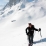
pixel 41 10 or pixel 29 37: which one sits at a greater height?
pixel 29 37

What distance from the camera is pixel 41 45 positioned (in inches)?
395

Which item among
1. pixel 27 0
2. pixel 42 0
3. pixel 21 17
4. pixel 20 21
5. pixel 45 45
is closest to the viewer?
pixel 45 45

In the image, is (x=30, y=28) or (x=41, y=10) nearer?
(x=30, y=28)

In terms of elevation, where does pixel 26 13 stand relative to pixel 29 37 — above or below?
below

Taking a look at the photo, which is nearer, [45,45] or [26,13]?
[45,45]

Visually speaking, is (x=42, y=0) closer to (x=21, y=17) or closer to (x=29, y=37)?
(x=21, y=17)

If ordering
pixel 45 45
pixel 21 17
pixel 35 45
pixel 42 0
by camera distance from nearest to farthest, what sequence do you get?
pixel 45 45
pixel 35 45
pixel 21 17
pixel 42 0

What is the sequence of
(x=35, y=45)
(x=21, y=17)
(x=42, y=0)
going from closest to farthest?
(x=35, y=45)
(x=21, y=17)
(x=42, y=0)

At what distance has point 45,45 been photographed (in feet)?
32.1

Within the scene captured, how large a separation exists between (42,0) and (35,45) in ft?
350

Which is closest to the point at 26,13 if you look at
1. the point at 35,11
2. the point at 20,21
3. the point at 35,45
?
the point at 35,11

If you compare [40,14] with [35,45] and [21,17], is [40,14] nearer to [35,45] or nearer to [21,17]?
[21,17]

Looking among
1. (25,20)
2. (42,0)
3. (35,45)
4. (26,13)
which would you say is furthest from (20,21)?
(35,45)

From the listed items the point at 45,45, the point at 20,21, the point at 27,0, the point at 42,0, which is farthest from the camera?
the point at 27,0
